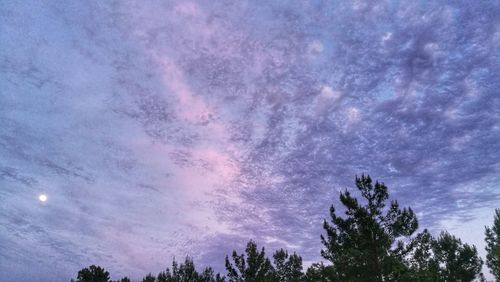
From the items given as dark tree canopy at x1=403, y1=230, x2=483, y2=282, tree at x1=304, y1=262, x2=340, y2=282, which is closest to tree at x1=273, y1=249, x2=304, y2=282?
tree at x1=304, y1=262, x2=340, y2=282

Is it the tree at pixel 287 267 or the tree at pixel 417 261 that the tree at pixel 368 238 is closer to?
the tree at pixel 417 261

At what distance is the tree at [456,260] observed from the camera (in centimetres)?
3953

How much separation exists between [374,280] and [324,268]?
6163mm

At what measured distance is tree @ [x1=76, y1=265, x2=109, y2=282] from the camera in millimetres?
57031

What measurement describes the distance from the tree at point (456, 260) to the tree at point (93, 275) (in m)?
60.8

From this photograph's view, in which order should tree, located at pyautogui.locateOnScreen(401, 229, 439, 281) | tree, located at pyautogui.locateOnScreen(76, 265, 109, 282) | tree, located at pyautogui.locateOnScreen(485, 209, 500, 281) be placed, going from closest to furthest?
tree, located at pyautogui.locateOnScreen(401, 229, 439, 281), tree, located at pyautogui.locateOnScreen(485, 209, 500, 281), tree, located at pyautogui.locateOnScreen(76, 265, 109, 282)

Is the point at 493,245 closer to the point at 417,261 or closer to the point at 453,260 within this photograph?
the point at 453,260

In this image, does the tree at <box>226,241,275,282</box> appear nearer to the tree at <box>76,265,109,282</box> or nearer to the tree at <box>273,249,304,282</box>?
the tree at <box>273,249,304,282</box>

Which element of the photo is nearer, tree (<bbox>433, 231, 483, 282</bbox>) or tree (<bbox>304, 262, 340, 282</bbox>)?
tree (<bbox>304, 262, 340, 282</bbox>)

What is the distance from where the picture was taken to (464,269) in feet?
131

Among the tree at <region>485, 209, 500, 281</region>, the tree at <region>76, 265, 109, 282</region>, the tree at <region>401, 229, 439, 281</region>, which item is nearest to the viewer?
the tree at <region>401, 229, 439, 281</region>

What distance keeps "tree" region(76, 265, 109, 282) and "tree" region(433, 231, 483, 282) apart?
60.8 meters

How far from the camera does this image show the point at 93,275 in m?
57.6

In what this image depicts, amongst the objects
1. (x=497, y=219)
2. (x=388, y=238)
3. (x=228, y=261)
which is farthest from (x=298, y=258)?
(x=497, y=219)
